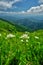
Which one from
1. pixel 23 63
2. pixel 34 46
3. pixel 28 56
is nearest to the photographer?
pixel 23 63

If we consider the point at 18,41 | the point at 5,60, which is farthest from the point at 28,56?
the point at 18,41

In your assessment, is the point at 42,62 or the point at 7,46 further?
the point at 7,46

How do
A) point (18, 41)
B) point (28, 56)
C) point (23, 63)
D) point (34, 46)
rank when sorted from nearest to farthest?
point (23, 63), point (28, 56), point (34, 46), point (18, 41)

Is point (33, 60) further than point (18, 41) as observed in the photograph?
No

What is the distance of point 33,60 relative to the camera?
743 centimetres

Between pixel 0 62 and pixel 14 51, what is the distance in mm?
831

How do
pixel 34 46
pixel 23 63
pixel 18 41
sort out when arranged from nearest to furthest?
pixel 23 63 → pixel 34 46 → pixel 18 41

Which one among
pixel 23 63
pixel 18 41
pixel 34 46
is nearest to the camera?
pixel 23 63

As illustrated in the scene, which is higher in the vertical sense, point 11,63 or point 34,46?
point 34,46

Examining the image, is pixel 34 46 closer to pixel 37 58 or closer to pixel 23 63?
pixel 37 58

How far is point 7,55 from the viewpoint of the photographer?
779cm

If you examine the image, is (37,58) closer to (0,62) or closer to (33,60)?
(33,60)

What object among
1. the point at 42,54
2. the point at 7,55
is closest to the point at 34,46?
the point at 42,54

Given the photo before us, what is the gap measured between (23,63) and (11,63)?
0.76 metres
